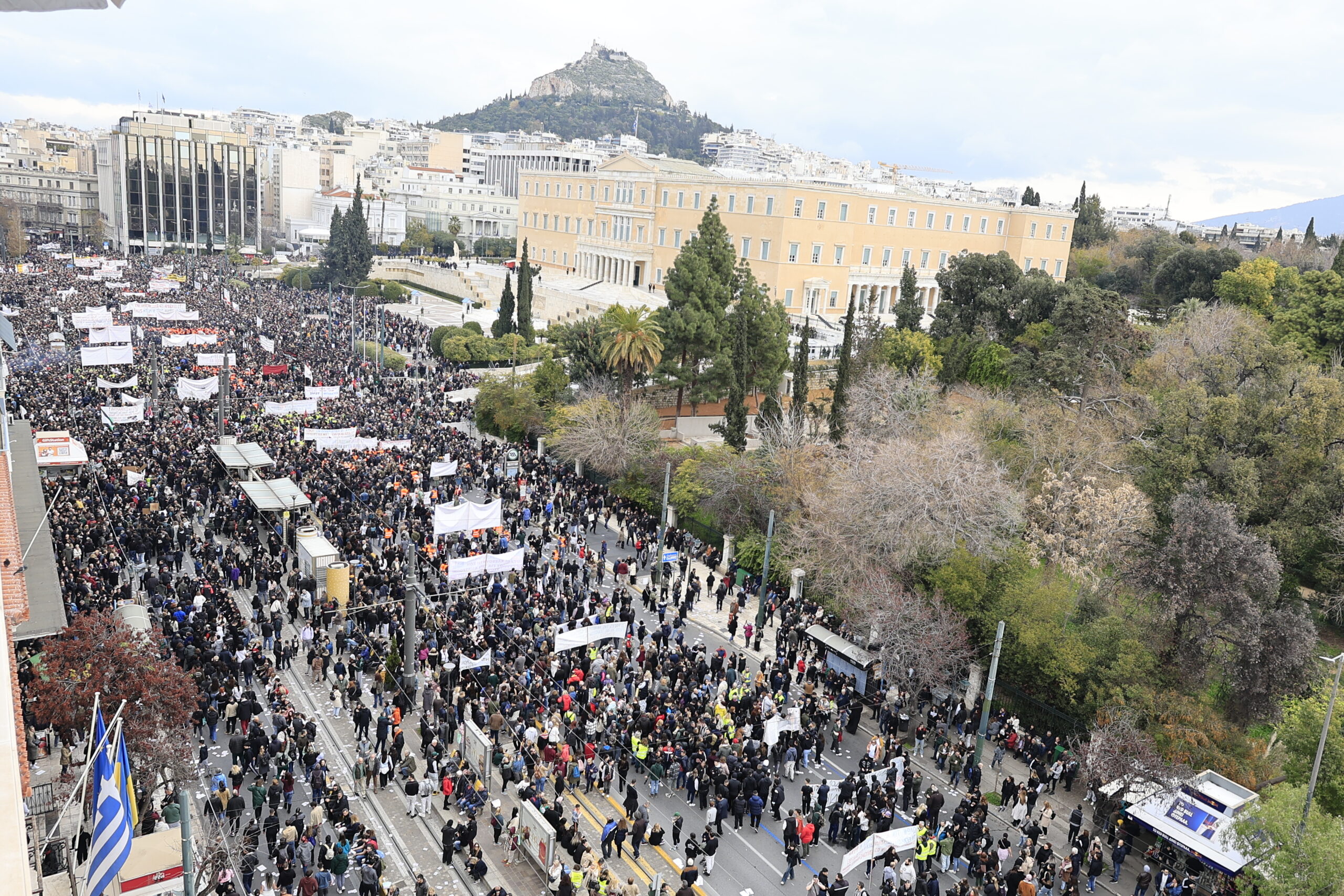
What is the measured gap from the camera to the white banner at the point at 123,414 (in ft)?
111

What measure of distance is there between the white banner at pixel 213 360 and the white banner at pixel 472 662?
25.5m

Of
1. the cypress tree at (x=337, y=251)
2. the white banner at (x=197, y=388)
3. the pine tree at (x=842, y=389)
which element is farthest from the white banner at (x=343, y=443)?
the cypress tree at (x=337, y=251)

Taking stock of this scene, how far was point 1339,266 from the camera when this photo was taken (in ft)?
131

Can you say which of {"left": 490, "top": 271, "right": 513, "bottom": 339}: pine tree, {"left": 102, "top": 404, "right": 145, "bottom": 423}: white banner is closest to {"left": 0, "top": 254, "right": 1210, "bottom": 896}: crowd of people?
{"left": 102, "top": 404, "right": 145, "bottom": 423}: white banner

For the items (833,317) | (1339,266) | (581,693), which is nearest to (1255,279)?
(1339,266)

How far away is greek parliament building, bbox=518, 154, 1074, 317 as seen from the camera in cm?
6128

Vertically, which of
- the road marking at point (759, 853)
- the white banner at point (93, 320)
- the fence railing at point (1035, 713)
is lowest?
the road marking at point (759, 853)

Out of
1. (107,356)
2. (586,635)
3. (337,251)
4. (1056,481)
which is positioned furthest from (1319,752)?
(337,251)

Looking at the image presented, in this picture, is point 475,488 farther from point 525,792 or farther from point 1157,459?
point 1157,459

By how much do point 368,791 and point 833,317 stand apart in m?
50.7

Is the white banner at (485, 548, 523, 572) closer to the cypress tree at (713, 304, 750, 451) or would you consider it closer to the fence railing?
the fence railing

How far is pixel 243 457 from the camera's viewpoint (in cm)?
3030

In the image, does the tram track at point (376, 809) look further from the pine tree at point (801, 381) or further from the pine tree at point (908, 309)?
the pine tree at point (908, 309)

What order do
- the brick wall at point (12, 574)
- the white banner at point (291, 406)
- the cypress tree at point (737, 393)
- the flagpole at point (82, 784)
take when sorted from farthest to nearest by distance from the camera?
1. the white banner at point (291, 406)
2. the cypress tree at point (737, 393)
3. the brick wall at point (12, 574)
4. the flagpole at point (82, 784)
